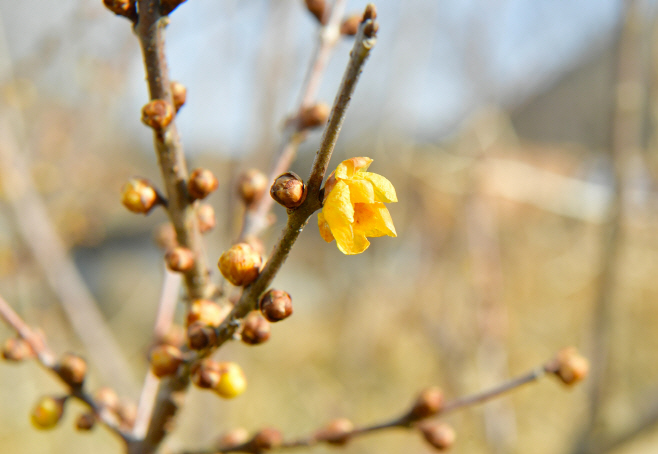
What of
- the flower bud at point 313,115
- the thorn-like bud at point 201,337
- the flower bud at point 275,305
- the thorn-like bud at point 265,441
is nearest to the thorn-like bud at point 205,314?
the thorn-like bud at point 201,337

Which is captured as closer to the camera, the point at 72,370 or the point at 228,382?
the point at 228,382

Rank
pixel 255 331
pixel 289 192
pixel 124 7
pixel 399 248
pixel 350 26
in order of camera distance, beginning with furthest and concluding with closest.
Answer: pixel 399 248 → pixel 350 26 → pixel 255 331 → pixel 124 7 → pixel 289 192

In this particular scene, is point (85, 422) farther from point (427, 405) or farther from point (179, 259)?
point (427, 405)

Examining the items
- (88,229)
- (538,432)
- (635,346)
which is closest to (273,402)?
(538,432)

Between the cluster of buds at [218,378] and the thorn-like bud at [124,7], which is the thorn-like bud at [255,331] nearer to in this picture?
the cluster of buds at [218,378]

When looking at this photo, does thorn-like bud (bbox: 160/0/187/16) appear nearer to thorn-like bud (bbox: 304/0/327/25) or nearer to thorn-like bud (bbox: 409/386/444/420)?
thorn-like bud (bbox: 304/0/327/25)

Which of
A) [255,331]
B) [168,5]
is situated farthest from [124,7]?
[255,331]

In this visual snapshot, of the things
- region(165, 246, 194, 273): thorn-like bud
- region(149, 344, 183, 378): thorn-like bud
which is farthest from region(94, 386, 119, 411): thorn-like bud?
region(165, 246, 194, 273): thorn-like bud

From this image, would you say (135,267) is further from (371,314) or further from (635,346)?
(635,346)

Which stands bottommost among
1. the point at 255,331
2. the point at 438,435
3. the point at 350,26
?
the point at 438,435
